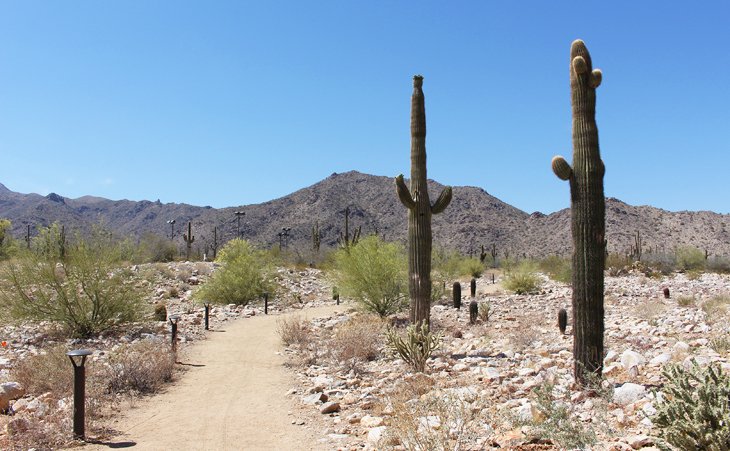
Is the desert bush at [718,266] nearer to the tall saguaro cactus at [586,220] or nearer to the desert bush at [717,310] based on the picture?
the desert bush at [717,310]

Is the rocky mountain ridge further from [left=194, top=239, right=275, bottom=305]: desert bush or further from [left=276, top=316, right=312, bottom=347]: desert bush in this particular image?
[left=276, top=316, right=312, bottom=347]: desert bush

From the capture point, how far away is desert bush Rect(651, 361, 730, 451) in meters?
4.38

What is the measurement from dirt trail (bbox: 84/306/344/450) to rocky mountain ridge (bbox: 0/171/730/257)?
62887 millimetres

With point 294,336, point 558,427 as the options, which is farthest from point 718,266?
point 558,427

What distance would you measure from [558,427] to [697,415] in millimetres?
1283

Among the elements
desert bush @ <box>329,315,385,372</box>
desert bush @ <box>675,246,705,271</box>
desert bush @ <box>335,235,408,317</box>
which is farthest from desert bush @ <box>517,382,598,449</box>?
desert bush @ <box>675,246,705,271</box>

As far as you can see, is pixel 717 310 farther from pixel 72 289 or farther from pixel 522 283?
pixel 72 289

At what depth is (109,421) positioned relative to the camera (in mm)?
7910

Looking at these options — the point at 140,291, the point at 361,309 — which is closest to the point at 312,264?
the point at 361,309

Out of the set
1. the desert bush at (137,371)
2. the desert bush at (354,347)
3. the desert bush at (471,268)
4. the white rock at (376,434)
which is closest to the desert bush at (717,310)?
the desert bush at (354,347)

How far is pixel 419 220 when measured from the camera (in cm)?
1255

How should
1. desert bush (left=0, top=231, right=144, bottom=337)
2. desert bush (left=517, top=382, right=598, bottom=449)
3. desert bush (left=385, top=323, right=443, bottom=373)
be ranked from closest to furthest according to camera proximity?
desert bush (left=517, top=382, right=598, bottom=449) < desert bush (left=385, top=323, right=443, bottom=373) < desert bush (left=0, top=231, right=144, bottom=337)

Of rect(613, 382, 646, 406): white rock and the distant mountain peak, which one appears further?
the distant mountain peak

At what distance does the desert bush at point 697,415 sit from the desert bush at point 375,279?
13406 millimetres
